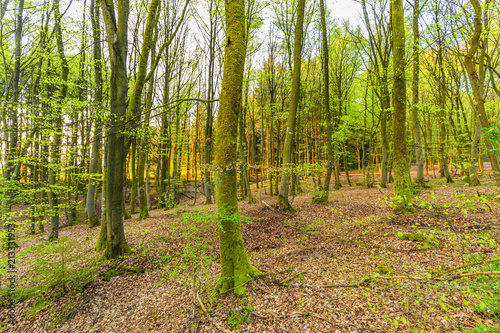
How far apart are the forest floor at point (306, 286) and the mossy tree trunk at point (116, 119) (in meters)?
0.74

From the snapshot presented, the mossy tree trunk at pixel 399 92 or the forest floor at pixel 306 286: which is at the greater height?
the mossy tree trunk at pixel 399 92

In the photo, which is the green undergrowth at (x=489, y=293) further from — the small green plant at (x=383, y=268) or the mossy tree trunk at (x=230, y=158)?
the mossy tree trunk at (x=230, y=158)

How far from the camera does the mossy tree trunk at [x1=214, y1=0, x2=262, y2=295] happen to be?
3.68m

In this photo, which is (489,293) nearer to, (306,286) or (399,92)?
(306,286)

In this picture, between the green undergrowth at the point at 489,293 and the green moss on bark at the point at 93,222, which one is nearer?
the green undergrowth at the point at 489,293

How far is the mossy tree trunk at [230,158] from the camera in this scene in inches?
145

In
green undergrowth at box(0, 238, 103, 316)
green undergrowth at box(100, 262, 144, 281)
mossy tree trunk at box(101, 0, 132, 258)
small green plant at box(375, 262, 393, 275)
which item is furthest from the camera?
mossy tree trunk at box(101, 0, 132, 258)

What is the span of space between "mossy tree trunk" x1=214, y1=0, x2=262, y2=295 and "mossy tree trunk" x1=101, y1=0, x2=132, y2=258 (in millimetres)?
3426

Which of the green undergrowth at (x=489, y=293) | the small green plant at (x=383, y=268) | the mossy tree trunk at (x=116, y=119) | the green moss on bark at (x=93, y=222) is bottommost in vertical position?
the green moss on bark at (x=93, y=222)

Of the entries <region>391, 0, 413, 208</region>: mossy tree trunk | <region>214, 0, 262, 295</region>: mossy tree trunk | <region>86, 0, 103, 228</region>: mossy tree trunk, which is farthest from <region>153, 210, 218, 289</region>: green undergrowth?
<region>391, 0, 413, 208</region>: mossy tree trunk

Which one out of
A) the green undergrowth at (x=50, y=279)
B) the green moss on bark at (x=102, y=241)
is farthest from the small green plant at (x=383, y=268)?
the green moss on bark at (x=102, y=241)

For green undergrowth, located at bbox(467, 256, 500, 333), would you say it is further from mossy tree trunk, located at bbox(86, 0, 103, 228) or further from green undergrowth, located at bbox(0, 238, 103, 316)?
mossy tree trunk, located at bbox(86, 0, 103, 228)

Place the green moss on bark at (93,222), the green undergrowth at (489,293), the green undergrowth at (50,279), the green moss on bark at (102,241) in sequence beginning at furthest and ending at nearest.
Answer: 1. the green moss on bark at (93,222)
2. the green moss on bark at (102,241)
3. the green undergrowth at (50,279)
4. the green undergrowth at (489,293)

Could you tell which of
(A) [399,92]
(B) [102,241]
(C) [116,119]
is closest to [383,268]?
(A) [399,92]
